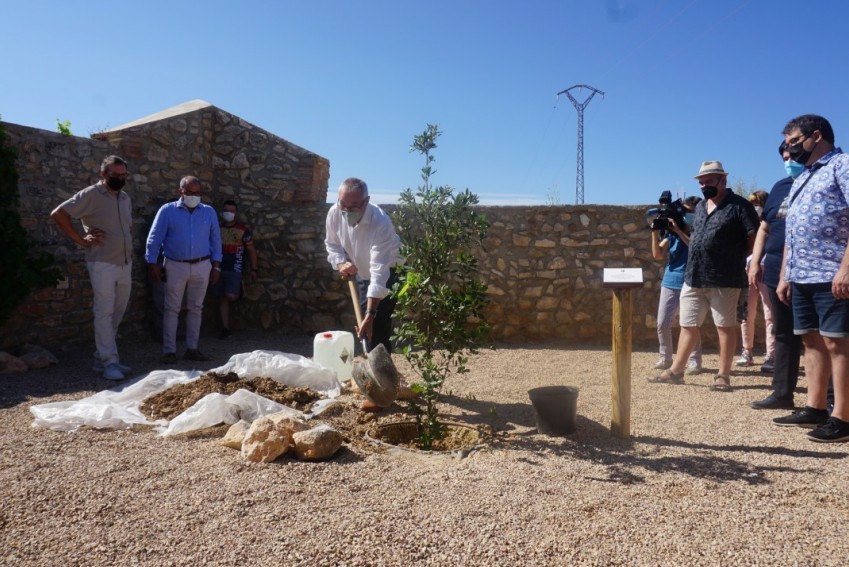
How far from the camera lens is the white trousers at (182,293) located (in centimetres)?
584

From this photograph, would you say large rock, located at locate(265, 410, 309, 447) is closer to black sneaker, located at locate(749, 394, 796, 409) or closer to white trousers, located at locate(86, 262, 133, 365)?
white trousers, located at locate(86, 262, 133, 365)

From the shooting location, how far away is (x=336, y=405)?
429 centimetres

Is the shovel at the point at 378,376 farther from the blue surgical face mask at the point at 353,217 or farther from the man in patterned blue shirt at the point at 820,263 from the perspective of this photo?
the man in patterned blue shirt at the point at 820,263

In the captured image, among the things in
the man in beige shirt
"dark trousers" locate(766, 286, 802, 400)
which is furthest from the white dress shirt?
"dark trousers" locate(766, 286, 802, 400)

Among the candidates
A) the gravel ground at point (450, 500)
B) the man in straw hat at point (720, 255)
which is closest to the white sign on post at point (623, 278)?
the gravel ground at point (450, 500)

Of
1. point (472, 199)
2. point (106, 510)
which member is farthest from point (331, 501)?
point (472, 199)

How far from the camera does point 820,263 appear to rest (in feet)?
11.0

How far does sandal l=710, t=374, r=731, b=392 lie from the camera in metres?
4.84

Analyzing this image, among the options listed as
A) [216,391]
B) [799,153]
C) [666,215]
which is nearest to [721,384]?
[666,215]

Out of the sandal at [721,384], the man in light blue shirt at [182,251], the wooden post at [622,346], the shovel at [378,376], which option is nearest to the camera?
the wooden post at [622,346]

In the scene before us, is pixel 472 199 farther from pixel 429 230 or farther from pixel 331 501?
pixel 331 501

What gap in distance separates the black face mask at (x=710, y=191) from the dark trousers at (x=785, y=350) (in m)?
0.92

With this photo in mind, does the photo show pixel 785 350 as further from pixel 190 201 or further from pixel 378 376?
pixel 190 201

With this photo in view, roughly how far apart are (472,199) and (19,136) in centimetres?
473
